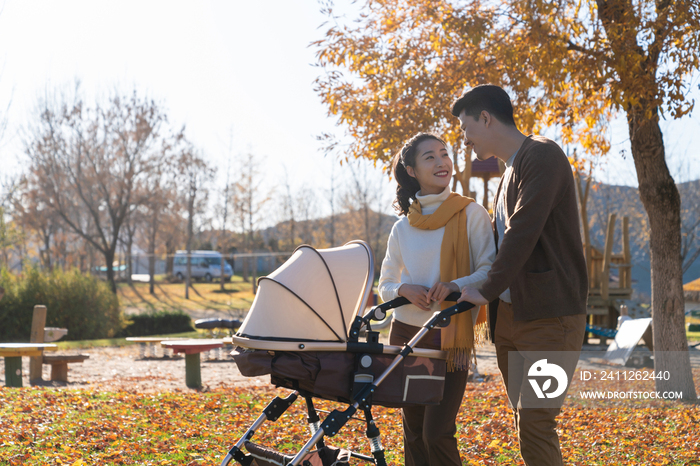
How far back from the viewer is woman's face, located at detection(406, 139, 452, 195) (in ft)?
Result: 10.5

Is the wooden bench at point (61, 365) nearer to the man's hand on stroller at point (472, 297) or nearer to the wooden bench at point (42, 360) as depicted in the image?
the wooden bench at point (42, 360)

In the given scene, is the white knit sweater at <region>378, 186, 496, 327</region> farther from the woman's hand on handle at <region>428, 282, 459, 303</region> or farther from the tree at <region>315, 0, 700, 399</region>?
the tree at <region>315, 0, 700, 399</region>

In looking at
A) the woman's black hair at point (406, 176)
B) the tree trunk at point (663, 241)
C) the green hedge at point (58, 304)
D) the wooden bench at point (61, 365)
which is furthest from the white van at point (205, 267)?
the woman's black hair at point (406, 176)

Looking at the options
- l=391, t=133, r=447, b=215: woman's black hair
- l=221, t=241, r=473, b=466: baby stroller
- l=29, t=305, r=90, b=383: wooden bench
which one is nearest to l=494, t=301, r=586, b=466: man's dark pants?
l=221, t=241, r=473, b=466: baby stroller

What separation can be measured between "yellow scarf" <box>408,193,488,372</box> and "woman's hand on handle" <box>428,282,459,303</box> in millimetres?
151

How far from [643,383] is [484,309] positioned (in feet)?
26.5

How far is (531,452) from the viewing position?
109 inches

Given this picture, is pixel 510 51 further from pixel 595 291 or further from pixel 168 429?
pixel 595 291

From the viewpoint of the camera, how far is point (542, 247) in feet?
9.30

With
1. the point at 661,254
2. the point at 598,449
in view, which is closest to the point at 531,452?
the point at 598,449

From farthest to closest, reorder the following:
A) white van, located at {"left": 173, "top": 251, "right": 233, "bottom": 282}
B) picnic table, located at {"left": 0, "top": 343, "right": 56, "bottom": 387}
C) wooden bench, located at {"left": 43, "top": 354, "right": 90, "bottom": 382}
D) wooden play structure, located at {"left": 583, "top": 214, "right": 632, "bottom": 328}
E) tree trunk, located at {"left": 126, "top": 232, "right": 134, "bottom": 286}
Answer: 1. white van, located at {"left": 173, "top": 251, "right": 233, "bottom": 282}
2. tree trunk, located at {"left": 126, "top": 232, "right": 134, "bottom": 286}
3. wooden play structure, located at {"left": 583, "top": 214, "right": 632, "bottom": 328}
4. wooden bench, located at {"left": 43, "top": 354, "right": 90, "bottom": 382}
5. picnic table, located at {"left": 0, "top": 343, "right": 56, "bottom": 387}

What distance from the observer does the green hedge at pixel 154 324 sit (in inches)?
795

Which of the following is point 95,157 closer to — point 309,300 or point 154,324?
point 154,324

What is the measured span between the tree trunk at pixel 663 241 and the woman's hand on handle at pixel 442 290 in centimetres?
575
